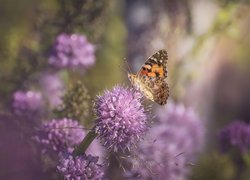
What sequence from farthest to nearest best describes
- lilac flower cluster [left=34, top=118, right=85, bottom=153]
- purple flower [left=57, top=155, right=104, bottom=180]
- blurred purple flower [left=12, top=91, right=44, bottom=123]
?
1. blurred purple flower [left=12, top=91, right=44, bottom=123]
2. lilac flower cluster [left=34, top=118, right=85, bottom=153]
3. purple flower [left=57, top=155, right=104, bottom=180]

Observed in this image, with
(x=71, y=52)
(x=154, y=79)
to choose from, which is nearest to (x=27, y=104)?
(x=71, y=52)

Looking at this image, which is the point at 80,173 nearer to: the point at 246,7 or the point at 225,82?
the point at 246,7

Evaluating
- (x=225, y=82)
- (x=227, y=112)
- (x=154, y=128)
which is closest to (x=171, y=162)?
(x=154, y=128)

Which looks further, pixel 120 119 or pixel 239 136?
pixel 239 136

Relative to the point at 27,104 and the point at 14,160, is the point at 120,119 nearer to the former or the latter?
the point at 14,160

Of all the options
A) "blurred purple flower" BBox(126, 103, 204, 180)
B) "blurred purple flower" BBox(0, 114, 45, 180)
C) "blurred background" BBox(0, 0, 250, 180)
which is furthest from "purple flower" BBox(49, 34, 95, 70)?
"blurred purple flower" BBox(0, 114, 45, 180)

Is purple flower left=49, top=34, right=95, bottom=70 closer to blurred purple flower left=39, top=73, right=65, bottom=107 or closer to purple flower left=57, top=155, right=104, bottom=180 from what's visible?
blurred purple flower left=39, top=73, right=65, bottom=107
